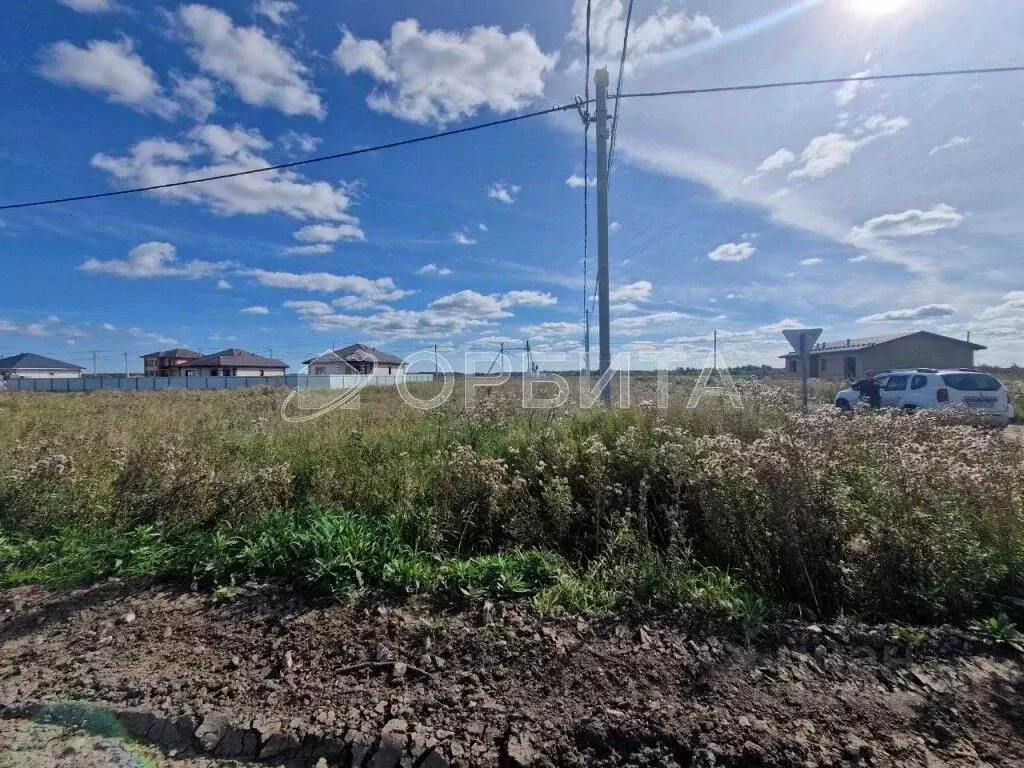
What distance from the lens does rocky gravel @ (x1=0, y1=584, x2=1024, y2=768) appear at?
191 centimetres

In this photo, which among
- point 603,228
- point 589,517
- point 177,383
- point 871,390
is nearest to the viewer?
point 589,517

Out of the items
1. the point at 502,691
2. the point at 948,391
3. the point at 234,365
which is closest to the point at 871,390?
the point at 948,391

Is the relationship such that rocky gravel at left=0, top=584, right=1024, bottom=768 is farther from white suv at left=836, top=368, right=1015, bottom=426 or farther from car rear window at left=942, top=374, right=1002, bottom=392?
car rear window at left=942, top=374, right=1002, bottom=392

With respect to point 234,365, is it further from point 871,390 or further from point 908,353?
point 908,353

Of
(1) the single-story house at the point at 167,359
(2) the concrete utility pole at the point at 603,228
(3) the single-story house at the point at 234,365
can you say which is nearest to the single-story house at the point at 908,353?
(2) the concrete utility pole at the point at 603,228

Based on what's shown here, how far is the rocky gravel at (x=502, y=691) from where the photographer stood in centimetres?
191

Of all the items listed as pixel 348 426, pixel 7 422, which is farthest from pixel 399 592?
pixel 7 422

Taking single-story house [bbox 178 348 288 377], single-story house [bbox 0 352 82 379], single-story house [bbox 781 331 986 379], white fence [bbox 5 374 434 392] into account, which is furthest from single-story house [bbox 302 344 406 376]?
single-story house [bbox 0 352 82 379]

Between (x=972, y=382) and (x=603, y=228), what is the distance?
11.1 metres

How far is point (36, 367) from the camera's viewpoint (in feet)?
218

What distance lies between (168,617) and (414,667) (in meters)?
1.74

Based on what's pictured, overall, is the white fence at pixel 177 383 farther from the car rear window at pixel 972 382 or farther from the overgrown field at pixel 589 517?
the car rear window at pixel 972 382

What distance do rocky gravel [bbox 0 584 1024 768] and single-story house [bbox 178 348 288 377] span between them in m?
60.2

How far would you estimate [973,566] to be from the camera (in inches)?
107
